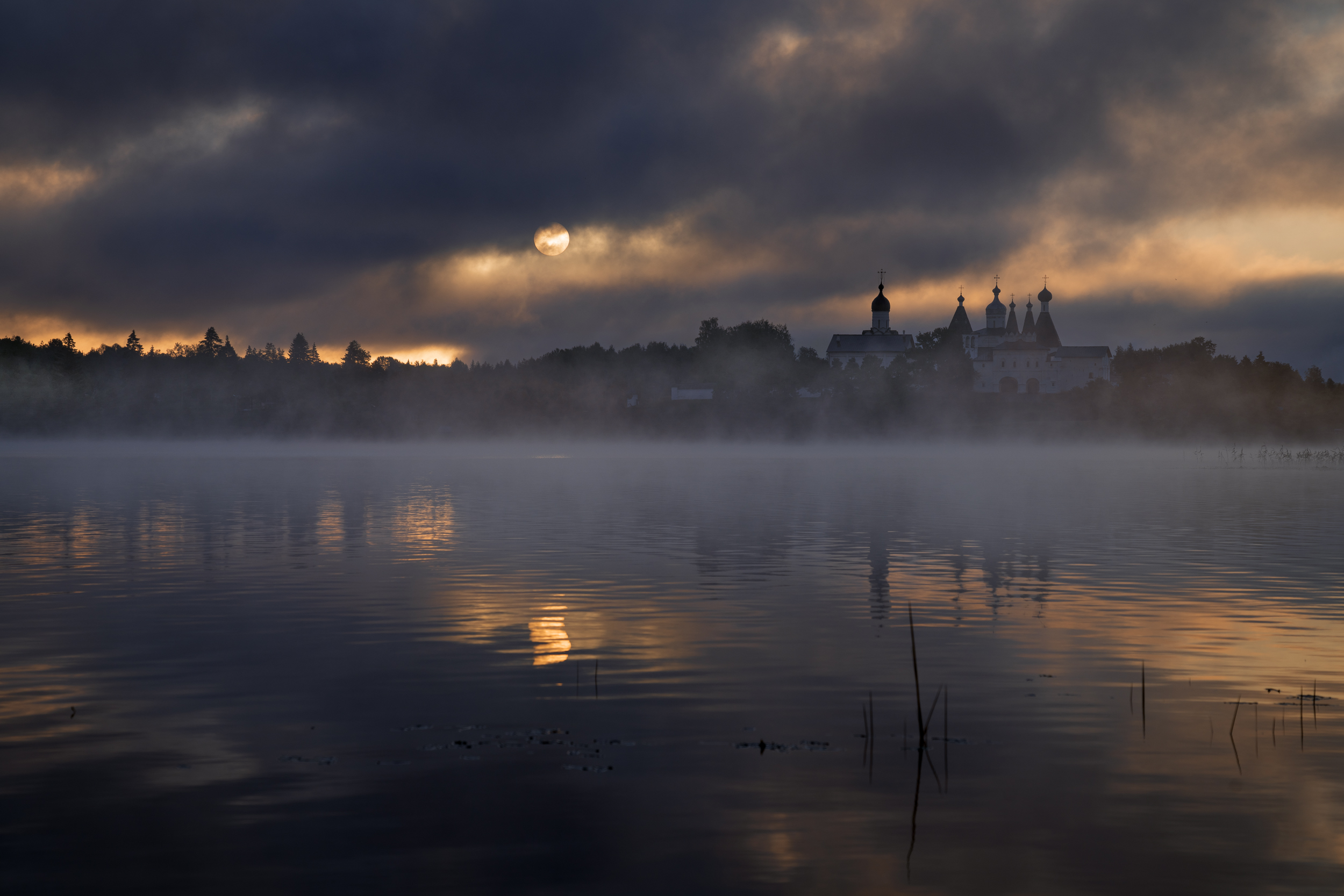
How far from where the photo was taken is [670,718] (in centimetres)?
1554

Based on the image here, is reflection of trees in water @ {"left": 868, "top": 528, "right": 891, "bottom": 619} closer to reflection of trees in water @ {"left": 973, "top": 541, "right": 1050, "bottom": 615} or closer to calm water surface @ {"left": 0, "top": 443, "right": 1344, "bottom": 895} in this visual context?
calm water surface @ {"left": 0, "top": 443, "right": 1344, "bottom": 895}

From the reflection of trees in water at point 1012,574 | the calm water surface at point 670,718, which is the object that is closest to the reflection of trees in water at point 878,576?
the calm water surface at point 670,718

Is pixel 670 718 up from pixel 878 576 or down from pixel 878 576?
up

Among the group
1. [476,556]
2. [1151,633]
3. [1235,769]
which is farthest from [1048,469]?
[1235,769]

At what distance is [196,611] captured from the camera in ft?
81.6

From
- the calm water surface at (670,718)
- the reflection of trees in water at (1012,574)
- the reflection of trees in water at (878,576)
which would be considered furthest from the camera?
the reflection of trees in water at (1012,574)

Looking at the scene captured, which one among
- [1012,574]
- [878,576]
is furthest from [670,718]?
[1012,574]

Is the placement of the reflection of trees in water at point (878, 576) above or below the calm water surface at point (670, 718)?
below

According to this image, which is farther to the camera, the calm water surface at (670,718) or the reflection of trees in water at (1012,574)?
the reflection of trees in water at (1012,574)

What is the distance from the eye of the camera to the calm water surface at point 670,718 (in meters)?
10.5

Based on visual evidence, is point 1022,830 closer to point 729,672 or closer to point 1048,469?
point 729,672

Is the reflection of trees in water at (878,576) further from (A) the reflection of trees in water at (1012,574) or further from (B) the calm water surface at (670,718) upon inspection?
(A) the reflection of trees in water at (1012,574)

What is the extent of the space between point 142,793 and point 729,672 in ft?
29.2

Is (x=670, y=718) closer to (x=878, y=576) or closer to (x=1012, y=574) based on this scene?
(x=878, y=576)
